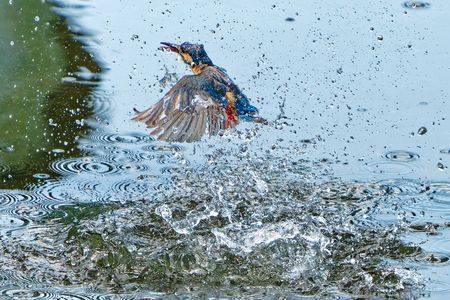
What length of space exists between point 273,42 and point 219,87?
2051mm

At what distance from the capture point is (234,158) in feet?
22.7

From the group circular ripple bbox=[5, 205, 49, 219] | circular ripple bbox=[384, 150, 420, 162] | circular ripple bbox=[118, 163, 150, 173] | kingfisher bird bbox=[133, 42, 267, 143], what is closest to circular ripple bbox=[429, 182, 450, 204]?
circular ripple bbox=[384, 150, 420, 162]

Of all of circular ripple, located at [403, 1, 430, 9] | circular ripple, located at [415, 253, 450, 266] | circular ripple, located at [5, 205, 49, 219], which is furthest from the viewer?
circular ripple, located at [403, 1, 430, 9]

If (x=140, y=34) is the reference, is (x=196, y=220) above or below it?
below

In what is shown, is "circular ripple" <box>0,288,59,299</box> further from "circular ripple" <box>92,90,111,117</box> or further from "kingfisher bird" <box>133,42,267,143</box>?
"circular ripple" <box>92,90,111,117</box>

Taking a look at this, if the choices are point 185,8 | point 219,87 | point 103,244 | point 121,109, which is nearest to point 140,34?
point 185,8

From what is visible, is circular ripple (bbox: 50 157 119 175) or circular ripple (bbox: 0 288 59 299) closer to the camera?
circular ripple (bbox: 0 288 59 299)

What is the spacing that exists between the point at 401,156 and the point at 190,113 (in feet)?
4.58

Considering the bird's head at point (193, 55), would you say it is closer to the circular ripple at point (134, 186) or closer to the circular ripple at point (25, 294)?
the circular ripple at point (134, 186)

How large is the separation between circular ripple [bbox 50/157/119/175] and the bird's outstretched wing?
448mm

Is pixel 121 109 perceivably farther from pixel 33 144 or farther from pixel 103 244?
pixel 103 244

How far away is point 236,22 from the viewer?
8742 millimetres

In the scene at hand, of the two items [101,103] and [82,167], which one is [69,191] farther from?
[101,103]

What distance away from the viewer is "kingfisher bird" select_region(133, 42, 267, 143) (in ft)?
20.3
